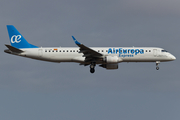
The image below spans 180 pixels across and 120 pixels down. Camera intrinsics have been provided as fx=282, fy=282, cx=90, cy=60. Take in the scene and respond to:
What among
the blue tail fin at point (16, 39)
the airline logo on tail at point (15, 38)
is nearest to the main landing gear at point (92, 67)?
the blue tail fin at point (16, 39)

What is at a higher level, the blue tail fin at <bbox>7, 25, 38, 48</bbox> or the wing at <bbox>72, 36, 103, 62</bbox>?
the blue tail fin at <bbox>7, 25, 38, 48</bbox>

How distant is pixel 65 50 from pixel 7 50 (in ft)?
32.1

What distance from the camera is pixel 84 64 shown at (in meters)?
50.1

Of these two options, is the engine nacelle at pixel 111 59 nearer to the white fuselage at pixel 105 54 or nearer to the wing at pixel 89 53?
the white fuselage at pixel 105 54

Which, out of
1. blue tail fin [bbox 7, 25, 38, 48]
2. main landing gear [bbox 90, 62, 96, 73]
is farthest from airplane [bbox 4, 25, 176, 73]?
blue tail fin [bbox 7, 25, 38, 48]

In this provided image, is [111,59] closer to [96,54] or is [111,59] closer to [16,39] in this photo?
[96,54]

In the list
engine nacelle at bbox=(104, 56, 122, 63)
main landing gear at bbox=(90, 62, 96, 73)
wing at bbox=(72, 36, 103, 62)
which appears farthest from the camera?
main landing gear at bbox=(90, 62, 96, 73)

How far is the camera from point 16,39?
49875mm

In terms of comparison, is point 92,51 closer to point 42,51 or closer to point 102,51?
point 102,51

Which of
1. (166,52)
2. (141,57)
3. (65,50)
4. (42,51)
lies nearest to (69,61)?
(65,50)

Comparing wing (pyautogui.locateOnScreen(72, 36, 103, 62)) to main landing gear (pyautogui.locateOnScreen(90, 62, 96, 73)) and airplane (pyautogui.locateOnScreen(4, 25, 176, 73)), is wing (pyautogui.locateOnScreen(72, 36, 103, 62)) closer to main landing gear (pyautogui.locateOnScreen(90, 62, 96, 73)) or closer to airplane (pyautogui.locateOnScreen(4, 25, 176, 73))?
airplane (pyautogui.locateOnScreen(4, 25, 176, 73))

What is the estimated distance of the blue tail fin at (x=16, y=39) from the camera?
4944 centimetres

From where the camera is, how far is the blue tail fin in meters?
49.4

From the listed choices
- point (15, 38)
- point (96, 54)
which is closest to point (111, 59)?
point (96, 54)
